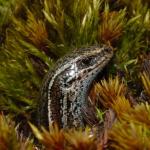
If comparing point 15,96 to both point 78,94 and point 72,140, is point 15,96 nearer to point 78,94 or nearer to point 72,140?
→ point 78,94

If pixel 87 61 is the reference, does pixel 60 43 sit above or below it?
above

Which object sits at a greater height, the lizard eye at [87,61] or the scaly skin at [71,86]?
the lizard eye at [87,61]

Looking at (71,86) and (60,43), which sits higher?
(60,43)

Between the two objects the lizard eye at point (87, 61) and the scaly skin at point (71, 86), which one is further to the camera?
the lizard eye at point (87, 61)

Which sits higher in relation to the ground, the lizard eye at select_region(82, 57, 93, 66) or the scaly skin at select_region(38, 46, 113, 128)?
the lizard eye at select_region(82, 57, 93, 66)

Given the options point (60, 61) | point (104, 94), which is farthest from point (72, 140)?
point (60, 61)
